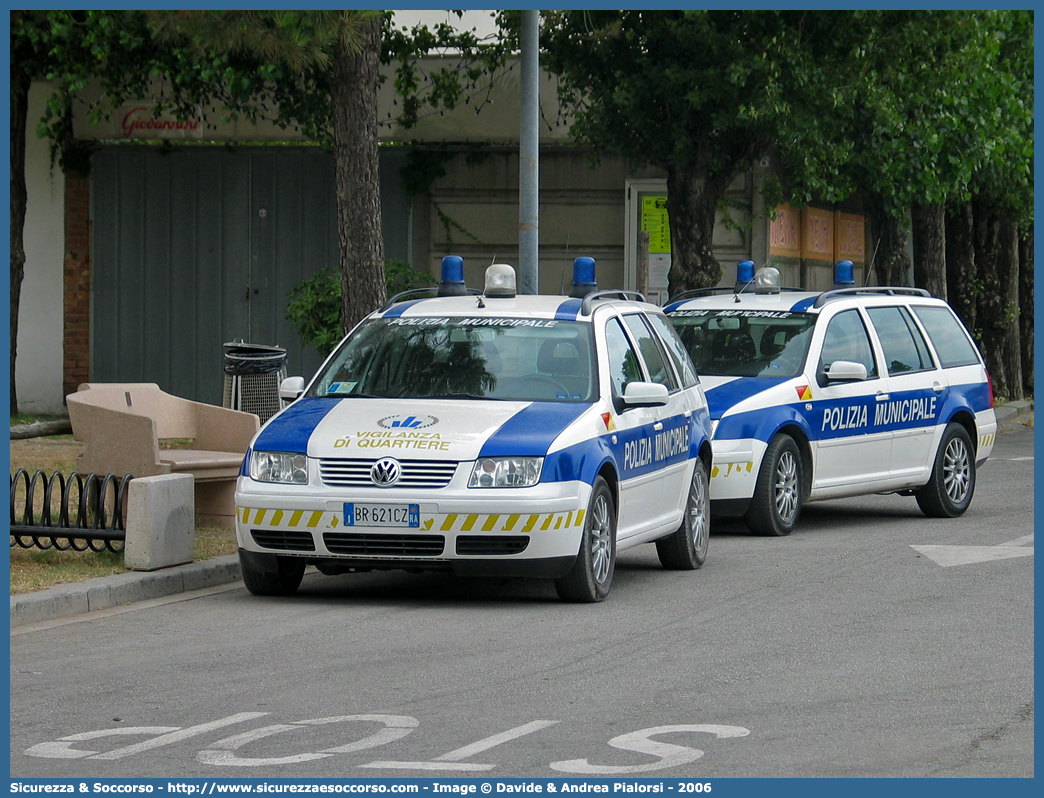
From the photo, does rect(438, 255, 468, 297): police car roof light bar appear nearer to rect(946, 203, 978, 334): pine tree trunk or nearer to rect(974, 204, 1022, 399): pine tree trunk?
rect(946, 203, 978, 334): pine tree trunk

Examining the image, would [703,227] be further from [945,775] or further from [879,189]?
[945,775]

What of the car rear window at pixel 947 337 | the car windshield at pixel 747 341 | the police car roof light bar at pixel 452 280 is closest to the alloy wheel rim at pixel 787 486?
the car windshield at pixel 747 341

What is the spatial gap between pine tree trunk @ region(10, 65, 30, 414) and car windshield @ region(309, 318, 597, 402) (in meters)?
12.2

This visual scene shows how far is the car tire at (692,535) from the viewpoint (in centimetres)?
1109

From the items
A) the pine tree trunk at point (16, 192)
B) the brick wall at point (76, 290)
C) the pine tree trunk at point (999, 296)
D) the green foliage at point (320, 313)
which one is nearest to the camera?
the green foliage at point (320, 313)

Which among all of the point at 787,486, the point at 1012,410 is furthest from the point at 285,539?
the point at 1012,410

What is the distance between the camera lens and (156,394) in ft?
44.9

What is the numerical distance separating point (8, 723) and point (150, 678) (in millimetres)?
1021

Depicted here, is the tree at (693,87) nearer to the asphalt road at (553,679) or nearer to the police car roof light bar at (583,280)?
the police car roof light bar at (583,280)

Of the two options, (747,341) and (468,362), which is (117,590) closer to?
(468,362)

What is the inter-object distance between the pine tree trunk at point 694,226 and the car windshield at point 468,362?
9.84 m

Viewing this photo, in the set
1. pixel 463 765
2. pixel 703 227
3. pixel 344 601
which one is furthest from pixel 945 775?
pixel 703 227

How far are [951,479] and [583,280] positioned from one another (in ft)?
15.0

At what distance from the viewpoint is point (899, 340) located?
564 inches
